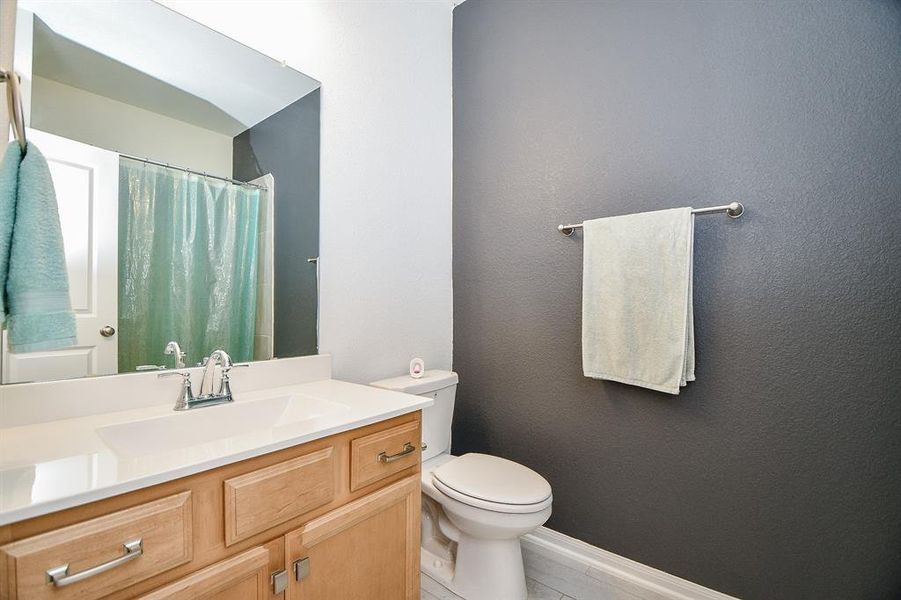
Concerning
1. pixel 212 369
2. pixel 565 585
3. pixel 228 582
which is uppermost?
pixel 212 369

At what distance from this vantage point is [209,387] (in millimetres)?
1230

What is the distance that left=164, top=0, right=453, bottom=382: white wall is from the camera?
1.56 m

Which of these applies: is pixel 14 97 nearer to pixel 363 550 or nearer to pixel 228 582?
pixel 228 582

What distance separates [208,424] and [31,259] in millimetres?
599

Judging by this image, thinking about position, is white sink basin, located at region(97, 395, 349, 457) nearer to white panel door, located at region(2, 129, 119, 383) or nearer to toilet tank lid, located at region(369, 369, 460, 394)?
white panel door, located at region(2, 129, 119, 383)

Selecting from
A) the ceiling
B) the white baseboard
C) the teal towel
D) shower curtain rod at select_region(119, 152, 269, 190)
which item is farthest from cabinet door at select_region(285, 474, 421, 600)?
the ceiling

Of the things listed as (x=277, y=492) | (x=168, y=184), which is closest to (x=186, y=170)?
(x=168, y=184)

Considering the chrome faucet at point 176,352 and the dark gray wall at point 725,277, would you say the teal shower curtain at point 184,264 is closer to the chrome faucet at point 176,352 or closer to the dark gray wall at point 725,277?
the chrome faucet at point 176,352

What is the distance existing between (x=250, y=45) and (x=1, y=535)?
147cm

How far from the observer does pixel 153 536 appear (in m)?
0.71

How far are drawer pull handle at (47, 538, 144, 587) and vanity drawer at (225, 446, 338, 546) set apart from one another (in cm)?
15

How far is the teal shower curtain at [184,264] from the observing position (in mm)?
1149

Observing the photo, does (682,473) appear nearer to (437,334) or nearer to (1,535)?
(437,334)

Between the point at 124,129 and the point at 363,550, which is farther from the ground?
the point at 124,129
